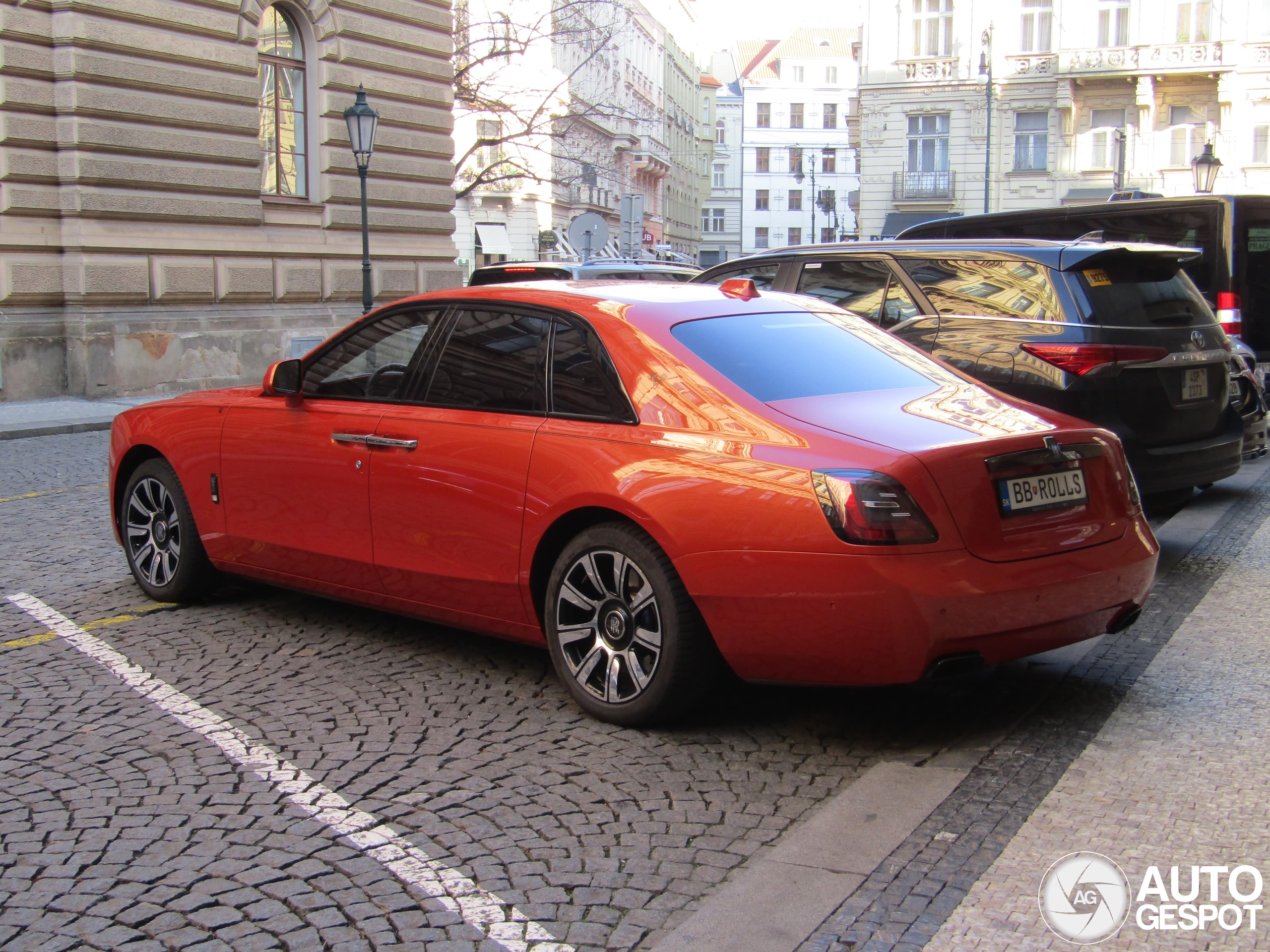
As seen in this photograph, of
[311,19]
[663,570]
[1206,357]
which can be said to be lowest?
[663,570]

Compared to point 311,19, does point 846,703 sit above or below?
below

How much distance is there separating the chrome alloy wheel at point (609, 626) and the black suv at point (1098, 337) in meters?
2.81

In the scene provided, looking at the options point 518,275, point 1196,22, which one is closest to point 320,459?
point 518,275

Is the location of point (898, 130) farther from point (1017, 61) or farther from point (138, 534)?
point (138, 534)

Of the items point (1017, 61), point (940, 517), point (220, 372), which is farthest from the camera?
point (1017, 61)

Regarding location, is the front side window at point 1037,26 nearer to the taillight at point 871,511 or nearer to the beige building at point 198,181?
the beige building at point 198,181

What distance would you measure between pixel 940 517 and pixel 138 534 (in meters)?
4.12

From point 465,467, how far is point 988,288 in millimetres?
3634

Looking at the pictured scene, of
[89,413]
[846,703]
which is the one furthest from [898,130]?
[846,703]

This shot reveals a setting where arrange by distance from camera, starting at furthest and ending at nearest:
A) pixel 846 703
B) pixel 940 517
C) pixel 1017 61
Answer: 1. pixel 1017 61
2. pixel 846 703
3. pixel 940 517

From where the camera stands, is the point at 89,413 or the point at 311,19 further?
the point at 311,19

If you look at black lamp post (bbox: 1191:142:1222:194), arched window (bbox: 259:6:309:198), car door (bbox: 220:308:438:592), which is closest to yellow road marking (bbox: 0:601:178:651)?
car door (bbox: 220:308:438:592)

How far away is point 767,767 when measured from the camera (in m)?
4.14

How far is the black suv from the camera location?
6797 mm
